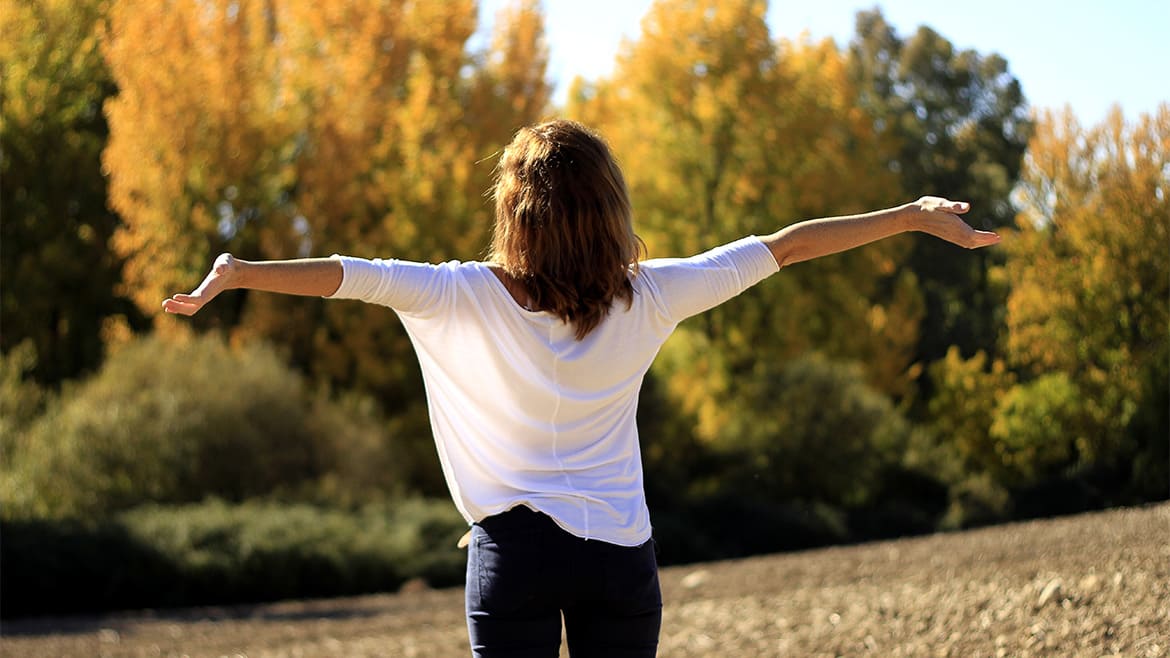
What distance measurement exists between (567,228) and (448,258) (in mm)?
18902

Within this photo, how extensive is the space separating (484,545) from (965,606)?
16.2ft

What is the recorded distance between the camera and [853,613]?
7.48 metres

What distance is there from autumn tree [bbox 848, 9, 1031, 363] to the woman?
44.9 feet

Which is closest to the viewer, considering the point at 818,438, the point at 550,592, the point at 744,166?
the point at 550,592

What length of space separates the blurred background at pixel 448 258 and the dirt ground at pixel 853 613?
2444 mm

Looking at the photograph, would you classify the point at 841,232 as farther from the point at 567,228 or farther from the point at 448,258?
the point at 448,258

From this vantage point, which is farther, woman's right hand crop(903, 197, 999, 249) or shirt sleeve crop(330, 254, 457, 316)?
woman's right hand crop(903, 197, 999, 249)

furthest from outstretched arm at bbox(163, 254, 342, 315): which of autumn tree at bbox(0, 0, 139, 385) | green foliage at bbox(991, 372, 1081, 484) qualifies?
autumn tree at bbox(0, 0, 139, 385)

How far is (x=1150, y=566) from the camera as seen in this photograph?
22.3 ft

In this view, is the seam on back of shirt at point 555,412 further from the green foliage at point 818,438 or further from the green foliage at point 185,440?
the green foliage at point 818,438

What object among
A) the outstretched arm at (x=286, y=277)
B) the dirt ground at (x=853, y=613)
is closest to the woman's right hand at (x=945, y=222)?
the outstretched arm at (x=286, y=277)

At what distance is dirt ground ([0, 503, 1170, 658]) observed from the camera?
624cm

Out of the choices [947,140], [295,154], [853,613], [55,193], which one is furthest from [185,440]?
[947,140]

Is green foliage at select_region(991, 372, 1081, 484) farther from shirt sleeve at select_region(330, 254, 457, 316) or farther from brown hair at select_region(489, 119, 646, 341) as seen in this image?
shirt sleeve at select_region(330, 254, 457, 316)
